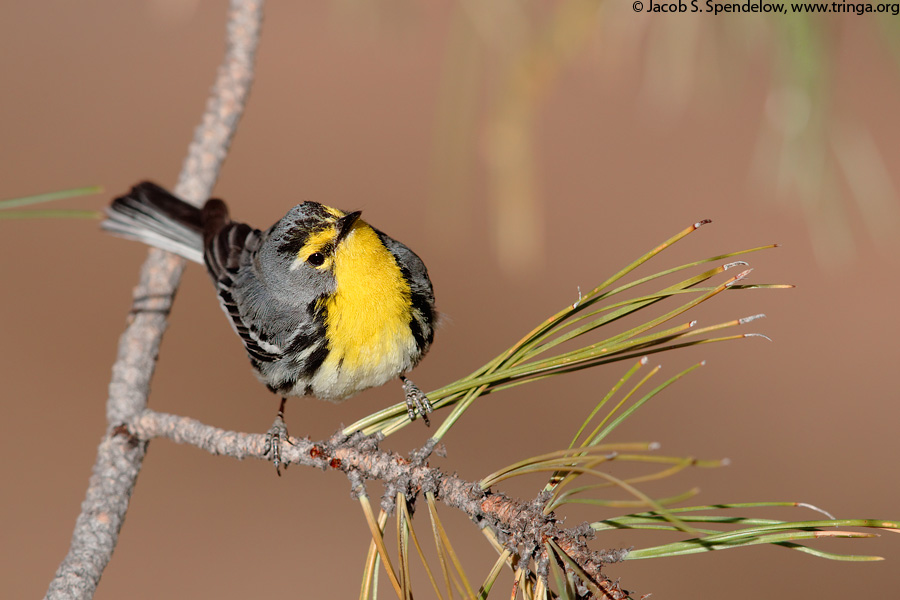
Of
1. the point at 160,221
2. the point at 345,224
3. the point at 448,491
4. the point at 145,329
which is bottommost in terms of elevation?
the point at 448,491

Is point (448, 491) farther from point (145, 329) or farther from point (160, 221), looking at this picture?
point (160, 221)

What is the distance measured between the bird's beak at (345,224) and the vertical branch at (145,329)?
A: 37 cm

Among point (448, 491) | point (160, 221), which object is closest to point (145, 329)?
point (160, 221)

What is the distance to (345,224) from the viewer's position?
1.69 m

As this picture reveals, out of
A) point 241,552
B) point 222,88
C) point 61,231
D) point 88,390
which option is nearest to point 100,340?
point 88,390

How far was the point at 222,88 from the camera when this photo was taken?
1740 millimetres

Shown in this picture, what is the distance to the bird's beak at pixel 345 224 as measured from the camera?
1.66 meters

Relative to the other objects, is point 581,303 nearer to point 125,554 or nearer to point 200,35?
point 125,554

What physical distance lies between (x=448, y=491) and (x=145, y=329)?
1.03 m

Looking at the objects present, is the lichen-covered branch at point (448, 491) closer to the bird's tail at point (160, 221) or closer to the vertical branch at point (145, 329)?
the vertical branch at point (145, 329)

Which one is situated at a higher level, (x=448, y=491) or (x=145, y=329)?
(x=145, y=329)

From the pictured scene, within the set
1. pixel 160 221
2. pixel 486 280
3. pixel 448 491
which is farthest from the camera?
pixel 486 280

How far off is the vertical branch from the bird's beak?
0.37 m

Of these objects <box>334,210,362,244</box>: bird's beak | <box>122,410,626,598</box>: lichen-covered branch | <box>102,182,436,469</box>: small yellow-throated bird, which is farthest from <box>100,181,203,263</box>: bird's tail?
<box>122,410,626,598</box>: lichen-covered branch
